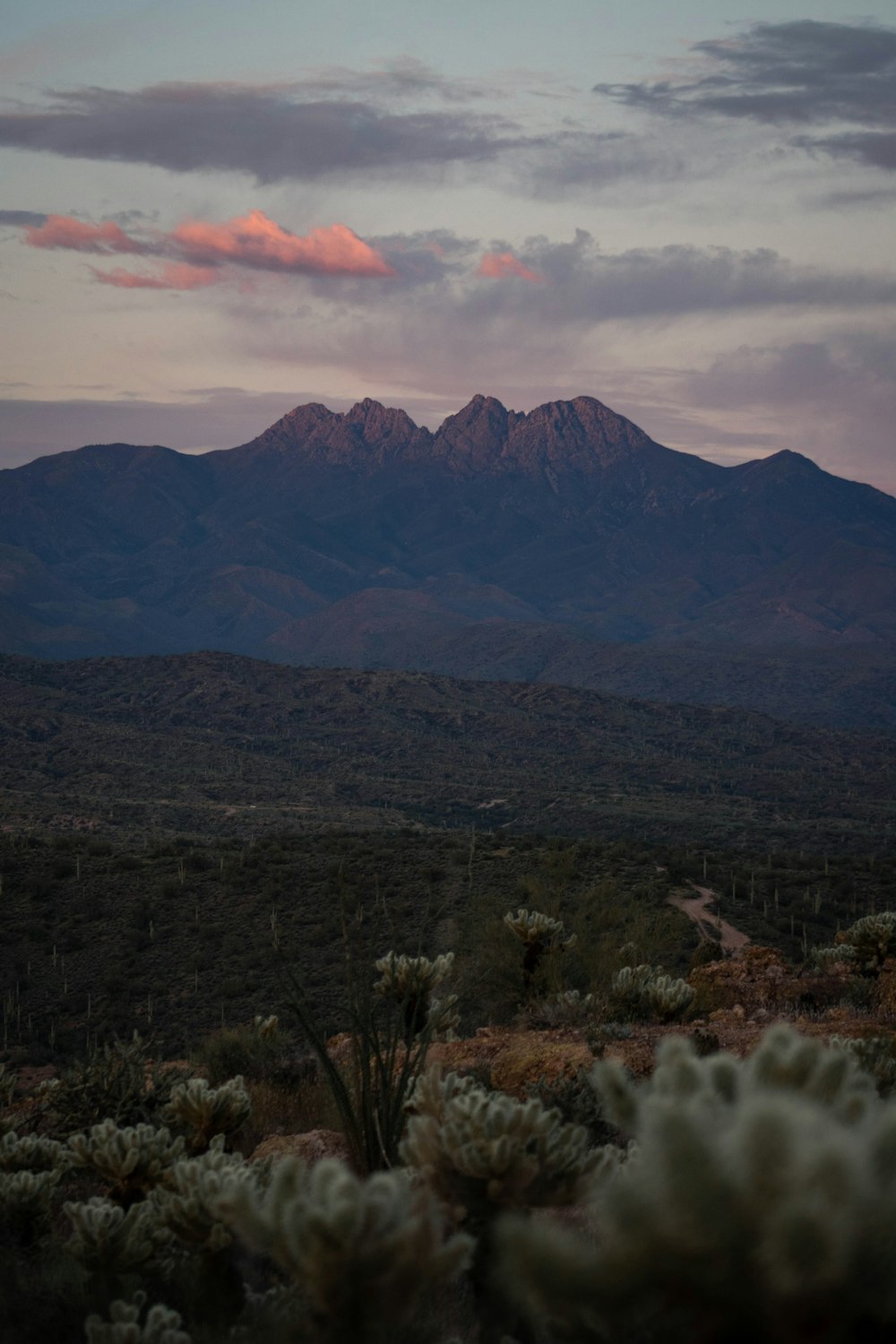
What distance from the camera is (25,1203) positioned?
17.8 ft

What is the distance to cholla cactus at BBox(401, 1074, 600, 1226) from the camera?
12.2 ft

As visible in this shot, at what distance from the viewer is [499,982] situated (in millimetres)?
14508

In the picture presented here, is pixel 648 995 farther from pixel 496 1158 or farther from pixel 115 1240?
pixel 496 1158

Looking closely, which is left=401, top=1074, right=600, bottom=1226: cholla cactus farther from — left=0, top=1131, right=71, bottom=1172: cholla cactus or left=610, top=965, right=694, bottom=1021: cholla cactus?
left=610, top=965, right=694, bottom=1021: cholla cactus

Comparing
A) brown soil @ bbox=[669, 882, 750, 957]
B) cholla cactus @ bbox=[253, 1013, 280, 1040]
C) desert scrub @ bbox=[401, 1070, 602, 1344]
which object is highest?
desert scrub @ bbox=[401, 1070, 602, 1344]

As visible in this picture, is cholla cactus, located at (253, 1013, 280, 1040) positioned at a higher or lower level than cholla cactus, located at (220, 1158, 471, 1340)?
lower

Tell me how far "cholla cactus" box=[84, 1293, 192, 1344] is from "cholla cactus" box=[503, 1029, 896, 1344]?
1.48 m

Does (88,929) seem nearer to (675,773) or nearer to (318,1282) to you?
(318,1282)

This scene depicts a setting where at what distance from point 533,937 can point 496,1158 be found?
999 centimetres

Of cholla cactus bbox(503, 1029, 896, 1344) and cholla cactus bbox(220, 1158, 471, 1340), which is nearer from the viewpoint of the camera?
cholla cactus bbox(503, 1029, 896, 1344)

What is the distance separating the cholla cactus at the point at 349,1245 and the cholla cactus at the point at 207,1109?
365 cm

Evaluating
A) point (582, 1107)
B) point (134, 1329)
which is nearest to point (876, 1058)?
point (582, 1107)

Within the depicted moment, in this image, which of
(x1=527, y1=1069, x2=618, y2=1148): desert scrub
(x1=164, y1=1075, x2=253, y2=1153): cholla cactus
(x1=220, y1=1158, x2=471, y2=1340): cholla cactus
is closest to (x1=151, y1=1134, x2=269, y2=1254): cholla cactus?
(x1=220, y1=1158, x2=471, y2=1340): cholla cactus

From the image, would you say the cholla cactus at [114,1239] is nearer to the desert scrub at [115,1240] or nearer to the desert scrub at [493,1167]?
the desert scrub at [115,1240]
